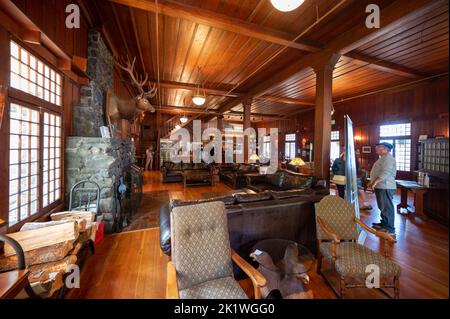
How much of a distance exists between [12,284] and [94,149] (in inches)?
83.0

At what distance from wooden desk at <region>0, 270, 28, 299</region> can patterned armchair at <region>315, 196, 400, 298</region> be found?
248 cm

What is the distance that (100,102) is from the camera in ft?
11.2

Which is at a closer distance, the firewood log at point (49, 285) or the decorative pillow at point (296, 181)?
→ the firewood log at point (49, 285)

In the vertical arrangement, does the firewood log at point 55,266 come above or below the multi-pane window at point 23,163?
below

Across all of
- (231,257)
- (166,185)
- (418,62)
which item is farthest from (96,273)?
(418,62)

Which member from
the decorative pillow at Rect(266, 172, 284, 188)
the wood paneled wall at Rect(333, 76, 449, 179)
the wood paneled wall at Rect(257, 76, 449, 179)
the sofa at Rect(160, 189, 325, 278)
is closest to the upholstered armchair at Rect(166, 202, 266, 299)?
the sofa at Rect(160, 189, 325, 278)

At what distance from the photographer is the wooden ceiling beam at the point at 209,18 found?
8.37 ft

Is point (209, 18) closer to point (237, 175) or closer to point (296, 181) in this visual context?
point (296, 181)

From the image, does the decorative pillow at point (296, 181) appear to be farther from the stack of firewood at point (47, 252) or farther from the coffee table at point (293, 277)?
the stack of firewood at point (47, 252)

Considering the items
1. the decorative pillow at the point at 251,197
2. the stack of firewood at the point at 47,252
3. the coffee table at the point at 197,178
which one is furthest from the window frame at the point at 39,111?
the coffee table at the point at 197,178

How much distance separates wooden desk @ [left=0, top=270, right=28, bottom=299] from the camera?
1160 millimetres

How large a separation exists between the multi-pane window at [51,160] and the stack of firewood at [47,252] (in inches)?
27.3

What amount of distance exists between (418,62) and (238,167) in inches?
218
